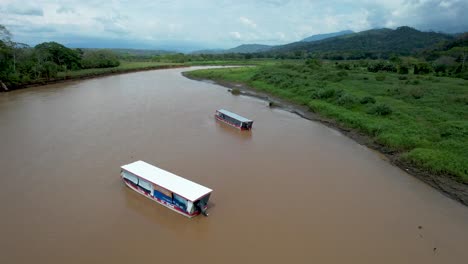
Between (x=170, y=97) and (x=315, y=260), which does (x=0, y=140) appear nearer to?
(x=170, y=97)

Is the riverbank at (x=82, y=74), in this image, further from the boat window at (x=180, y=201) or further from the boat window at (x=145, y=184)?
the boat window at (x=180, y=201)

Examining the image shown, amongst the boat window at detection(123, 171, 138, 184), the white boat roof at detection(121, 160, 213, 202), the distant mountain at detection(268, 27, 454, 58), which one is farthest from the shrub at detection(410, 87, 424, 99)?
the distant mountain at detection(268, 27, 454, 58)

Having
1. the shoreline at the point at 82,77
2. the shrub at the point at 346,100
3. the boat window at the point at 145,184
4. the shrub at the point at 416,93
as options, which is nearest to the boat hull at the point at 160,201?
the boat window at the point at 145,184

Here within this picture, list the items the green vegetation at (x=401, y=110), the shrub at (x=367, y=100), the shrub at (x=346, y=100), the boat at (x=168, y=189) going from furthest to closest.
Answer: the shrub at (x=346, y=100) → the shrub at (x=367, y=100) → the green vegetation at (x=401, y=110) → the boat at (x=168, y=189)

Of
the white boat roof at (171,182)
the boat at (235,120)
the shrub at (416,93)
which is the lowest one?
the white boat roof at (171,182)

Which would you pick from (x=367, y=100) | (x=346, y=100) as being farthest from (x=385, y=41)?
(x=367, y=100)

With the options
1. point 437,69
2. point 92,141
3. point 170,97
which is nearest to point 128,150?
point 92,141
